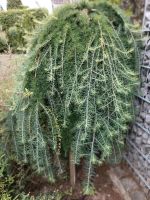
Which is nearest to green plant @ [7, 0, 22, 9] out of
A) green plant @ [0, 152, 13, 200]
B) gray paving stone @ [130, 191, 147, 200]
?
green plant @ [0, 152, 13, 200]

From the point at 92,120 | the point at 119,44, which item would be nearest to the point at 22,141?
the point at 92,120

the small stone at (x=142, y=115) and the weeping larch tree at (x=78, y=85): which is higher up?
the weeping larch tree at (x=78, y=85)

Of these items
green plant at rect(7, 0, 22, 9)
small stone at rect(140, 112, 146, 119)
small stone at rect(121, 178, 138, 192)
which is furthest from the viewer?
green plant at rect(7, 0, 22, 9)

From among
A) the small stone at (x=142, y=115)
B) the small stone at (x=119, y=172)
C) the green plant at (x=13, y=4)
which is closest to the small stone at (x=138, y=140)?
the small stone at (x=142, y=115)

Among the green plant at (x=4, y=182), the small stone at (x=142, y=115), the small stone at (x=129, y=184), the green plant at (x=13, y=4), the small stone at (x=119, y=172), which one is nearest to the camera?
the green plant at (x=4, y=182)

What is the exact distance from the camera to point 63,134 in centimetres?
202

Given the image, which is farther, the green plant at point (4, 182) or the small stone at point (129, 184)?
the small stone at point (129, 184)

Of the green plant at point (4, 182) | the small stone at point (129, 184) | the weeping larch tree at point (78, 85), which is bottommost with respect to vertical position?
the small stone at point (129, 184)

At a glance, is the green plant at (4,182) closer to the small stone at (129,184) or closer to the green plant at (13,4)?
the small stone at (129,184)

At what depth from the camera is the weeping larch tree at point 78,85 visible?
1.79 m

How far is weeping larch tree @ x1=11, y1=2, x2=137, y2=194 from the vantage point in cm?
179

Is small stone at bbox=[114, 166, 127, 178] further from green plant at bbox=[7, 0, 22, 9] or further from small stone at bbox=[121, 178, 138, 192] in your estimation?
green plant at bbox=[7, 0, 22, 9]

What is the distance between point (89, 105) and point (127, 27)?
0.58m

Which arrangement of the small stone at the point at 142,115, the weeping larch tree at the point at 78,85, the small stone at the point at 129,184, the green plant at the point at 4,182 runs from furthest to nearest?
the small stone at the point at 129,184 → the small stone at the point at 142,115 → the green plant at the point at 4,182 → the weeping larch tree at the point at 78,85
